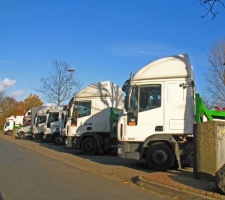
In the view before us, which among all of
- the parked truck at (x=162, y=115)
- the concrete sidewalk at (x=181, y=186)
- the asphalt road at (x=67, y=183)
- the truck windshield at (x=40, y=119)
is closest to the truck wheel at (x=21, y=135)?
the truck windshield at (x=40, y=119)

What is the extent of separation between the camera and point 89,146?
17797 mm

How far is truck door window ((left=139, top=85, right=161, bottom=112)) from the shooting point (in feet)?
39.1

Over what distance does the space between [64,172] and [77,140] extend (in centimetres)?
688

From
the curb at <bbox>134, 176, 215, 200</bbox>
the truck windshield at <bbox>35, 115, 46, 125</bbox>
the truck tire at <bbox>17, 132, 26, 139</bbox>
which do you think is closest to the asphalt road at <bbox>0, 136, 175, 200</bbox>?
the curb at <bbox>134, 176, 215, 200</bbox>

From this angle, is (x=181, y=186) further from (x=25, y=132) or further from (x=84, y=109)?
(x=25, y=132)

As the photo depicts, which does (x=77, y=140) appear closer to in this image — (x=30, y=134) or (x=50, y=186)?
(x=50, y=186)

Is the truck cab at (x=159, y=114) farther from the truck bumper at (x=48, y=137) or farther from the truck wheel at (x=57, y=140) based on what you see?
the truck bumper at (x=48, y=137)

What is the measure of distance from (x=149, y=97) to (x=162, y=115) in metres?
0.76

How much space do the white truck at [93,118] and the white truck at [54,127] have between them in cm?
868

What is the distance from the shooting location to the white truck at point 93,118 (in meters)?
17.7

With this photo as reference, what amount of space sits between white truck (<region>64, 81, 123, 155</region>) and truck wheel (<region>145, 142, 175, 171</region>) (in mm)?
5695

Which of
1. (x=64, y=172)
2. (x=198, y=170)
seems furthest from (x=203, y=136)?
(x=64, y=172)

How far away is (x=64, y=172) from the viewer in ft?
37.1

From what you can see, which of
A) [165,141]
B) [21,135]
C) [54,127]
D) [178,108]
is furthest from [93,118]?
[21,135]
